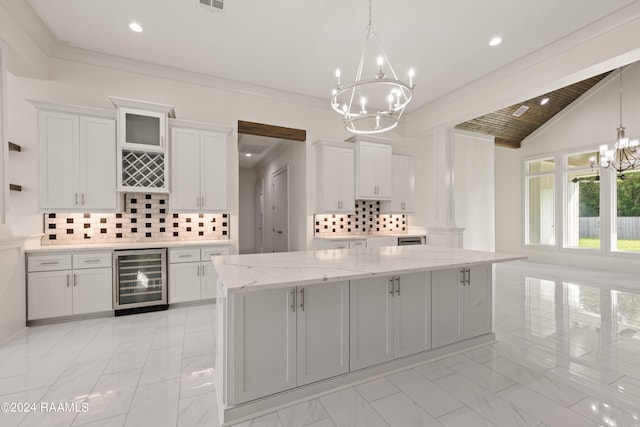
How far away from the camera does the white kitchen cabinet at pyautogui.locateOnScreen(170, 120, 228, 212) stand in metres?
3.62

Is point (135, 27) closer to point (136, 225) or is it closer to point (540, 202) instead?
point (136, 225)

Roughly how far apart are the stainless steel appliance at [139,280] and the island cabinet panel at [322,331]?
2509 millimetres

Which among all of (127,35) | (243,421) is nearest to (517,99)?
(243,421)

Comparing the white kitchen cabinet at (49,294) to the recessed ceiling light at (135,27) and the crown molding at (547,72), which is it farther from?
the crown molding at (547,72)

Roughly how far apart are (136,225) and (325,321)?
10.3 feet

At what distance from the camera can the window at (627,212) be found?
18.8ft

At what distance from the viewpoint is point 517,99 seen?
3.80 metres

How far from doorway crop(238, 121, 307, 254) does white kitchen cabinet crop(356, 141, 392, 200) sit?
984mm

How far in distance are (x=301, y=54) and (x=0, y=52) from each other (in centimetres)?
297

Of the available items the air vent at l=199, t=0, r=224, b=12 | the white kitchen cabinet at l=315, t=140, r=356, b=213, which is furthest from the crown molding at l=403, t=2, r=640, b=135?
the air vent at l=199, t=0, r=224, b=12

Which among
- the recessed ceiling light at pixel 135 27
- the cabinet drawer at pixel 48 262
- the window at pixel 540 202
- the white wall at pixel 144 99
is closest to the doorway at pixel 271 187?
the white wall at pixel 144 99

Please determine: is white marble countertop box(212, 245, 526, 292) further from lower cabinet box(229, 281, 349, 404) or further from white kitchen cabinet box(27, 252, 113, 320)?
white kitchen cabinet box(27, 252, 113, 320)

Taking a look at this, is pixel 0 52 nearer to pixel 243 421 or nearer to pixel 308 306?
pixel 308 306

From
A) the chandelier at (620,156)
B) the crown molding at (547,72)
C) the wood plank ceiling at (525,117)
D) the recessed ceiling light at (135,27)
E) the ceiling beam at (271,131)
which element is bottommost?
the chandelier at (620,156)
